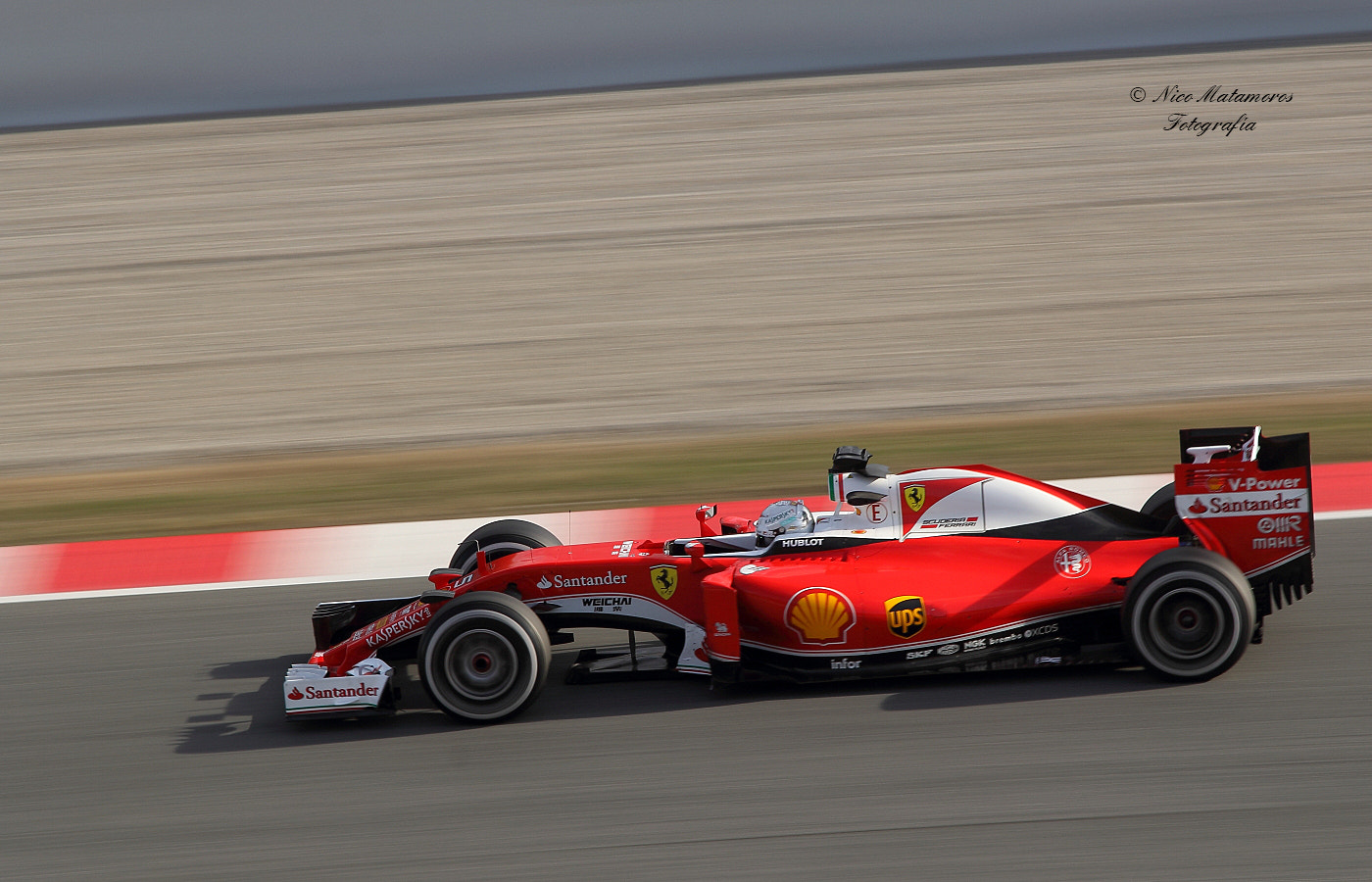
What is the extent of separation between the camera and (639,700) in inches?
208

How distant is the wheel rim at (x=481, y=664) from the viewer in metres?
4.98

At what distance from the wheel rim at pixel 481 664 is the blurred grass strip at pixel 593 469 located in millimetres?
3340

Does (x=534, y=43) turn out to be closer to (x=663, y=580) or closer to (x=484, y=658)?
(x=663, y=580)

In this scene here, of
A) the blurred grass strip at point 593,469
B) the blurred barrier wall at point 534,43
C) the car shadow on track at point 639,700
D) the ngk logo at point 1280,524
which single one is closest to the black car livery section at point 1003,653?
the car shadow on track at point 639,700

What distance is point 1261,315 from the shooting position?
12.4 m

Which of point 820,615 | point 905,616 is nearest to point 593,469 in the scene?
point 820,615

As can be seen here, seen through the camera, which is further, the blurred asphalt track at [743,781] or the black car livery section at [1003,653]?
the black car livery section at [1003,653]

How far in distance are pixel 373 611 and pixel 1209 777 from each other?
11.1 feet

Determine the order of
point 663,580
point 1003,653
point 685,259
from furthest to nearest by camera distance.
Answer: point 685,259 → point 663,580 → point 1003,653

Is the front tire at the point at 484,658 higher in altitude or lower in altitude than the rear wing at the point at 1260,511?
lower

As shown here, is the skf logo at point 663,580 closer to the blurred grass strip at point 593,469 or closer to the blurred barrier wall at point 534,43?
the blurred grass strip at point 593,469

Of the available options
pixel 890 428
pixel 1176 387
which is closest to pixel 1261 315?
pixel 1176 387

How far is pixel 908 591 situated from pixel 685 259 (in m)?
9.94

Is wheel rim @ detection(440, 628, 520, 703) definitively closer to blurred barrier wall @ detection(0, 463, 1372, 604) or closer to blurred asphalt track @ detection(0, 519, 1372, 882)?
blurred asphalt track @ detection(0, 519, 1372, 882)
